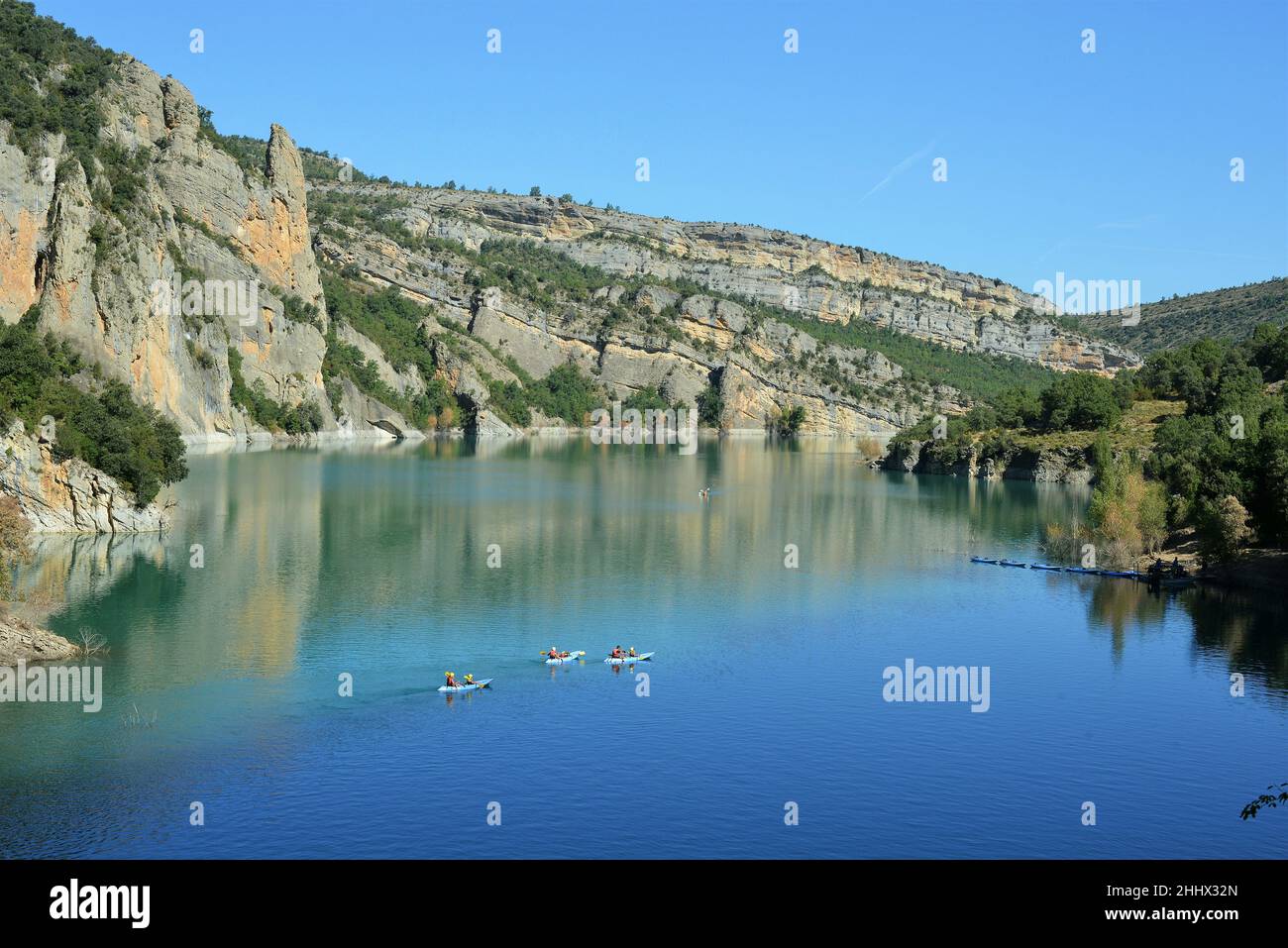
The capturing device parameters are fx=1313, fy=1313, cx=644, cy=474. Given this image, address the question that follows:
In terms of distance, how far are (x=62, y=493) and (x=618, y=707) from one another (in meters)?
28.2

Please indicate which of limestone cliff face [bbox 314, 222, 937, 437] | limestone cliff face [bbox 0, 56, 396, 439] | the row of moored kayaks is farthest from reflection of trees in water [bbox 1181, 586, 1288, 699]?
limestone cliff face [bbox 314, 222, 937, 437]

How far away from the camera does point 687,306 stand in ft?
637

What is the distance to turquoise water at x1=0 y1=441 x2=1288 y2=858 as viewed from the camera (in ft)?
72.2

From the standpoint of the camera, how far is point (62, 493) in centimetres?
4803

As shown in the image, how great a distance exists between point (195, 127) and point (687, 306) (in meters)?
88.2

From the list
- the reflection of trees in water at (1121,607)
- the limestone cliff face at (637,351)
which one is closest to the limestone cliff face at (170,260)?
the limestone cliff face at (637,351)

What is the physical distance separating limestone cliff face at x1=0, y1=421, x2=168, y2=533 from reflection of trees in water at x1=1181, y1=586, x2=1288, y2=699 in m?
37.8

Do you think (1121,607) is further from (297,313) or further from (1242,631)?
(297,313)

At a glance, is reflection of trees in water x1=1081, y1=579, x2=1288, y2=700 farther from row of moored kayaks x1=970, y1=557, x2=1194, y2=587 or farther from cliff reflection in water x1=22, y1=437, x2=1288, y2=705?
row of moored kayaks x1=970, y1=557, x2=1194, y2=587

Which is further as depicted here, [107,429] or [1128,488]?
[1128,488]

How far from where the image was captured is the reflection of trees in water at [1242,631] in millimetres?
35031

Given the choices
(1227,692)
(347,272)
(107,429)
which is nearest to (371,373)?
(347,272)

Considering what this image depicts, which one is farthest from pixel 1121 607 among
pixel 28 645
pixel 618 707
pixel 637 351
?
pixel 637 351
